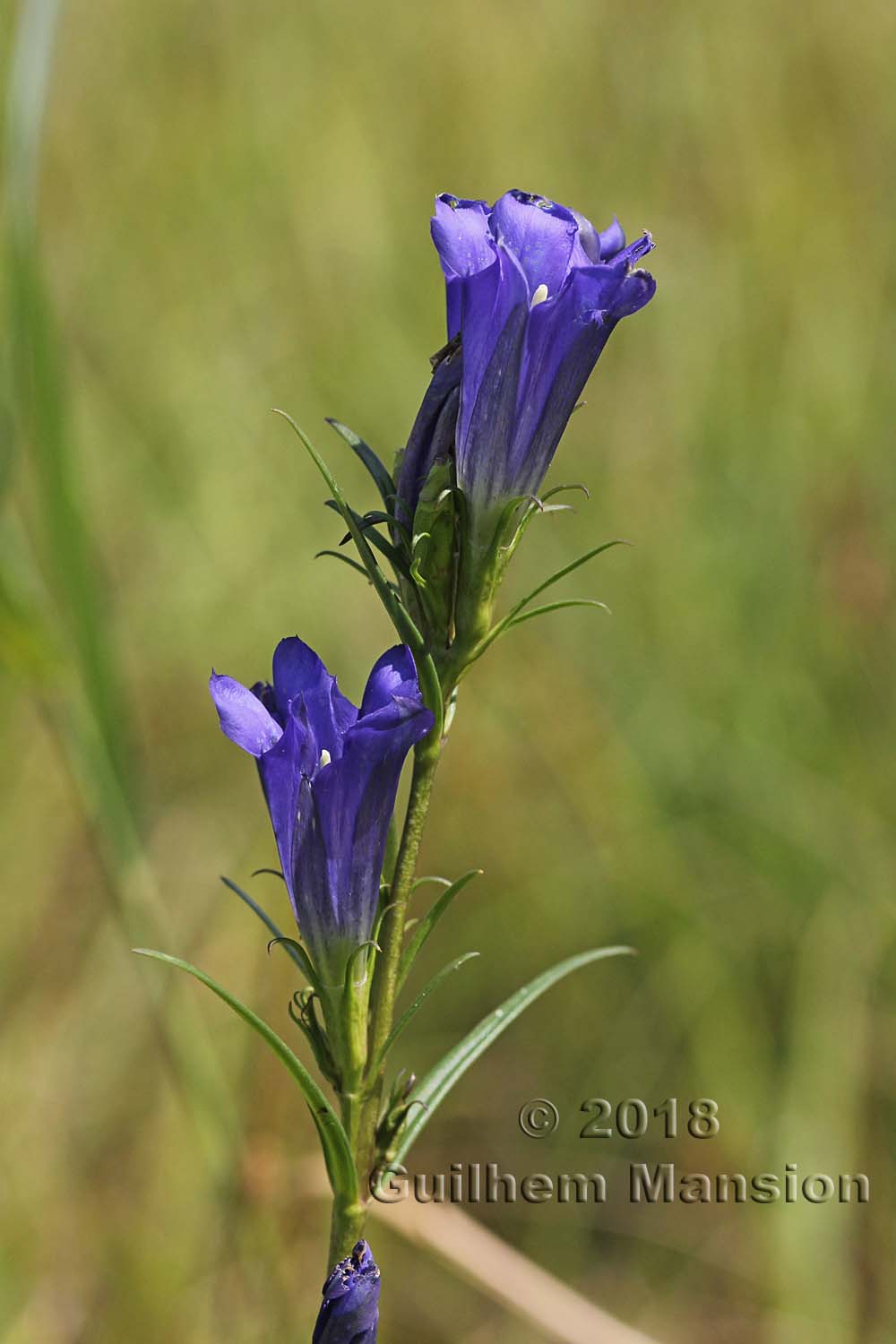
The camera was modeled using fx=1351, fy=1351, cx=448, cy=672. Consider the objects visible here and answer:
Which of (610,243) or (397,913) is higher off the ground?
(610,243)

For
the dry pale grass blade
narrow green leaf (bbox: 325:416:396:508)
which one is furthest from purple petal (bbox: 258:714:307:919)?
the dry pale grass blade

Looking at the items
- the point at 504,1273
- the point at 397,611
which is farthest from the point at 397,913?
the point at 504,1273

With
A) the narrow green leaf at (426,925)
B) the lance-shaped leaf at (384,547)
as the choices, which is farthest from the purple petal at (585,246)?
the narrow green leaf at (426,925)

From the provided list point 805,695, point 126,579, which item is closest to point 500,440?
point 805,695

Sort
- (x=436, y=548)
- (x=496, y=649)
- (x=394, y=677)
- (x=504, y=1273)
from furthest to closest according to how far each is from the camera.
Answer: (x=496, y=649) → (x=504, y=1273) → (x=436, y=548) → (x=394, y=677)

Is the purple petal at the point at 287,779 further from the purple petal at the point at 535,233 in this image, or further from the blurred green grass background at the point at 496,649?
the blurred green grass background at the point at 496,649

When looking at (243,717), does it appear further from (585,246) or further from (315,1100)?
(585,246)

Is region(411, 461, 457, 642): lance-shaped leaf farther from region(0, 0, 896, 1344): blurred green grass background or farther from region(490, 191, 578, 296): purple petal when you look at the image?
region(0, 0, 896, 1344): blurred green grass background
